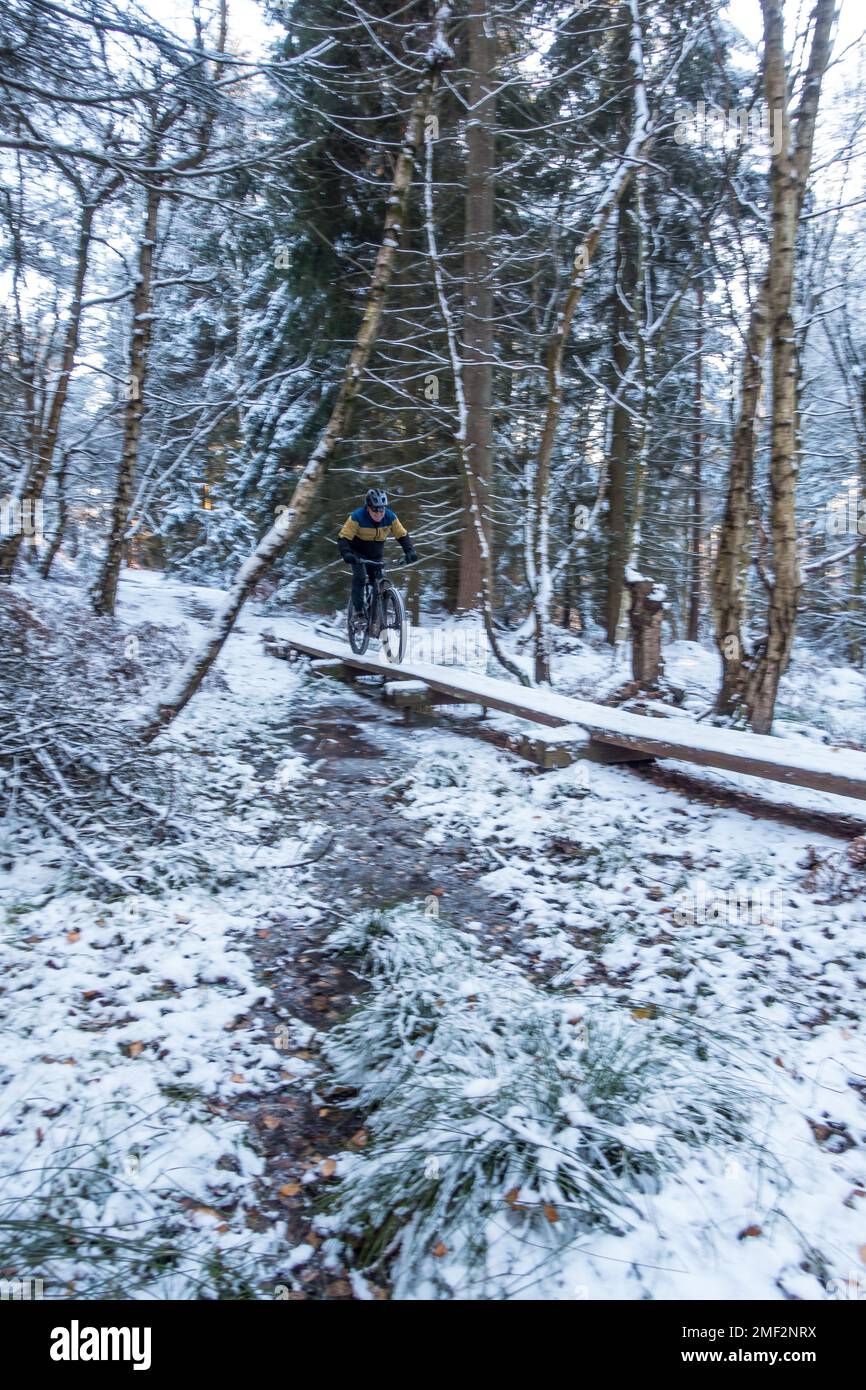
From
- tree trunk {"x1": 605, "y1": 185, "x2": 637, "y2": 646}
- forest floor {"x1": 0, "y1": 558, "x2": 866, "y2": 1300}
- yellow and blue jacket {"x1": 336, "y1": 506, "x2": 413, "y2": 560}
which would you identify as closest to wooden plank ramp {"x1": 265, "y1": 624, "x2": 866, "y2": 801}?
forest floor {"x1": 0, "y1": 558, "x2": 866, "y2": 1300}

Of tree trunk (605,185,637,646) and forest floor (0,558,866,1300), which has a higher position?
tree trunk (605,185,637,646)

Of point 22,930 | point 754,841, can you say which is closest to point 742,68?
point 754,841

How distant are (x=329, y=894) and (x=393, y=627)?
203 inches

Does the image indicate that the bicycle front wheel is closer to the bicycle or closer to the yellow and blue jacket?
the bicycle

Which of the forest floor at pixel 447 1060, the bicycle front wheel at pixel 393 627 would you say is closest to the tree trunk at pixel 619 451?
the bicycle front wheel at pixel 393 627

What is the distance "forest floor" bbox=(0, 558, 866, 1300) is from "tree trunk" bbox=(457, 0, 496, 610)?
5.93 m

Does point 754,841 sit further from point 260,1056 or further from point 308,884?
point 260,1056

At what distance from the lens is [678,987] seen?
3.76 m

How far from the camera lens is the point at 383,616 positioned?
380 inches

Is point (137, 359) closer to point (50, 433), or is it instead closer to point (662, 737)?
point (50, 433)

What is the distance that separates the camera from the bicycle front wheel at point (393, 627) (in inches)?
367

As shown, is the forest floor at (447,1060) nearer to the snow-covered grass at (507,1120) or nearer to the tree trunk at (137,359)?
the snow-covered grass at (507,1120)

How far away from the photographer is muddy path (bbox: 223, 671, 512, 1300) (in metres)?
2.79
